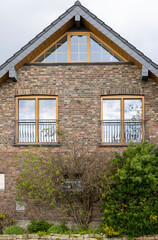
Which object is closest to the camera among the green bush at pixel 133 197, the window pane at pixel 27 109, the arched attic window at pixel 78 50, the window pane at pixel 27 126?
the green bush at pixel 133 197

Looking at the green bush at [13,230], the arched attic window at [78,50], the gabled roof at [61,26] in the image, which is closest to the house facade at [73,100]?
the arched attic window at [78,50]

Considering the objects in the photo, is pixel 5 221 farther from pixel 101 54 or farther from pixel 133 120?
pixel 101 54

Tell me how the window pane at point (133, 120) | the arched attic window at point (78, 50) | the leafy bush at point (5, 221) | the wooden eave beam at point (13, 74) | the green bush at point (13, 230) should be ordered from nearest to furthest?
the green bush at point (13, 230) → the leafy bush at point (5, 221) → the wooden eave beam at point (13, 74) → the window pane at point (133, 120) → the arched attic window at point (78, 50)

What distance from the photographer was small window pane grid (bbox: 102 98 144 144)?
1309 cm

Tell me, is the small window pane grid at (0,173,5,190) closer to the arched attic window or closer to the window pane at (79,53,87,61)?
the arched attic window

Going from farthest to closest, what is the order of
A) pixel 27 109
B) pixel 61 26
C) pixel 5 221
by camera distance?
1. pixel 27 109
2. pixel 61 26
3. pixel 5 221

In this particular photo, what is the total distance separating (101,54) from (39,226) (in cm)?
738

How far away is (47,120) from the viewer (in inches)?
520

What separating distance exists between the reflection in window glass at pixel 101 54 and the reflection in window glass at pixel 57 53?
3.76 feet

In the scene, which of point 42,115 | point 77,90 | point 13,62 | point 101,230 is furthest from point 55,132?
point 101,230

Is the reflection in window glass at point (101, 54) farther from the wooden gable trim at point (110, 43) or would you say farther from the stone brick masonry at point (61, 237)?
the stone brick masonry at point (61, 237)

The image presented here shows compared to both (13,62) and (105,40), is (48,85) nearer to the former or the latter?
(13,62)

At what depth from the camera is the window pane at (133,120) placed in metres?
13.1

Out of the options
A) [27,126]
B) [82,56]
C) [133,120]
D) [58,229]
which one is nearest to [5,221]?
[58,229]
